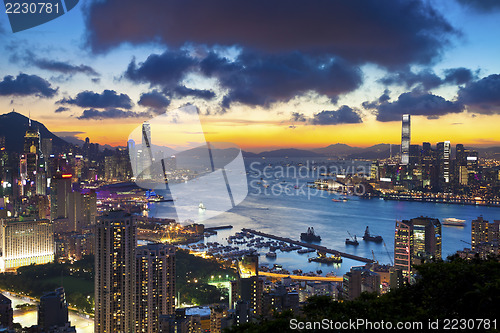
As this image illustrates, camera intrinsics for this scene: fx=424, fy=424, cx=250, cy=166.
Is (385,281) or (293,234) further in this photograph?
(293,234)

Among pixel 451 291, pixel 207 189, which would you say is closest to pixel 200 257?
pixel 207 189

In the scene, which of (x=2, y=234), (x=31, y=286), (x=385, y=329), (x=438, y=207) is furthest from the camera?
(x=438, y=207)

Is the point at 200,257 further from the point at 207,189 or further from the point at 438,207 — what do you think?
the point at 438,207

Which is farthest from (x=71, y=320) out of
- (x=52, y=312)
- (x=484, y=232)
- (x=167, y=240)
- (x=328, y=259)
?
(x=484, y=232)

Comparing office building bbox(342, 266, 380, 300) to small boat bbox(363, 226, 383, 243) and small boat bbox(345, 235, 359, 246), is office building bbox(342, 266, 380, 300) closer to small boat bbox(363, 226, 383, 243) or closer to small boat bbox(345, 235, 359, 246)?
small boat bbox(345, 235, 359, 246)

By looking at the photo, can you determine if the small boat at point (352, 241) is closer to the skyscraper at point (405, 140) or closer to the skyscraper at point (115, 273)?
the skyscraper at point (115, 273)

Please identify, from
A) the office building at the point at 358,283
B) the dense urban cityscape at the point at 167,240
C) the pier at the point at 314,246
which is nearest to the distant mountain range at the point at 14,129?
the dense urban cityscape at the point at 167,240
